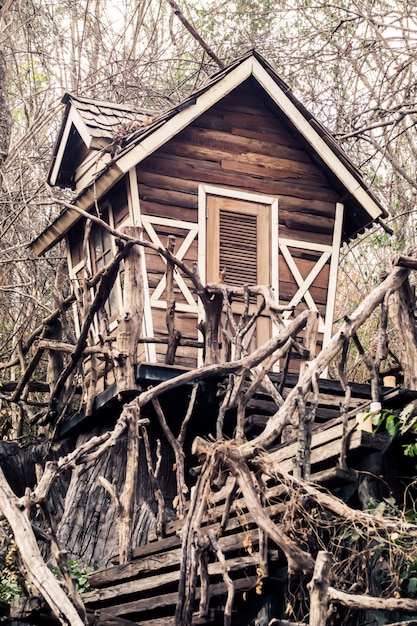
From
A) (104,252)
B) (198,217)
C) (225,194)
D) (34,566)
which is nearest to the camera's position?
(34,566)

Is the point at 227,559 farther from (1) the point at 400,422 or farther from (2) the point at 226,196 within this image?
(2) the point at 226,196

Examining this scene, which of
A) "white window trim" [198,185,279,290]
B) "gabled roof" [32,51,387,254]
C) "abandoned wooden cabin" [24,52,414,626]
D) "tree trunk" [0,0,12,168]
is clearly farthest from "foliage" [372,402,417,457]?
"tree trunk" [0,0,12,168]

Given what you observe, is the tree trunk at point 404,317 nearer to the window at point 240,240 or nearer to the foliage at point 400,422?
the foliage at point 400,422

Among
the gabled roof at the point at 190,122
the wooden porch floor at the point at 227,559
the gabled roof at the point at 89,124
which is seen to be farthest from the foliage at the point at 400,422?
the gabled roof at the point at 89,124

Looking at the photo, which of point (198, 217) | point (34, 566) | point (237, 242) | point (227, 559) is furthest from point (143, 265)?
point (34, 566)

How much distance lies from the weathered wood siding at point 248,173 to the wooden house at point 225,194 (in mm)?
15

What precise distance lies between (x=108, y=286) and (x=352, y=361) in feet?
28.0

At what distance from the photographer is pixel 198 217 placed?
14.0 meters

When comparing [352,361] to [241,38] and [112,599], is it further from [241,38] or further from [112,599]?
[112,599]

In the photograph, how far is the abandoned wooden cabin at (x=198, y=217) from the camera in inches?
498

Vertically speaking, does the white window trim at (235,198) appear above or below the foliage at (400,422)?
above

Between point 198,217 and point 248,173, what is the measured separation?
1.10 meters

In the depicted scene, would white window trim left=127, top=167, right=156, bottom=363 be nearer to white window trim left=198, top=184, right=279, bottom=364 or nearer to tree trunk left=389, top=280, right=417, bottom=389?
white window trim left=198, top=184, right=279, bottom=364

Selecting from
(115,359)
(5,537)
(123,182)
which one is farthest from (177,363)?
(5,537)
